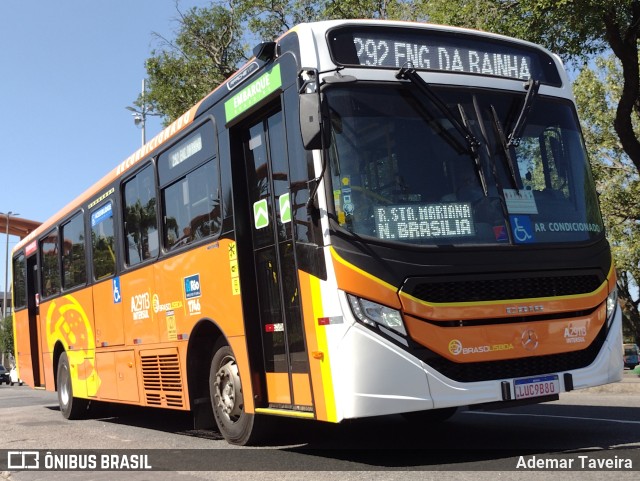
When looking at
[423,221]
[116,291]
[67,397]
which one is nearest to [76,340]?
[67,397]

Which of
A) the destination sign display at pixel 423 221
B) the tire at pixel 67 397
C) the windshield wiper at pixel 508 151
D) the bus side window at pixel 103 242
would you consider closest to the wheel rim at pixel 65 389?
the tire at pixel 67 397

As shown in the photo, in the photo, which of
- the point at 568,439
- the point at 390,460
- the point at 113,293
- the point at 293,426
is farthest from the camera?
the point at 113,293

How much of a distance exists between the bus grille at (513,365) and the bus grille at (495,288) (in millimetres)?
437

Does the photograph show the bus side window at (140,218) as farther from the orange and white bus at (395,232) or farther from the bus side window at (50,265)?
the bus side window at (50,265)

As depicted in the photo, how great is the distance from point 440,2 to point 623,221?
47.0 ft

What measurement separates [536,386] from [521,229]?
49.6 inches

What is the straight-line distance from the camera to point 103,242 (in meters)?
12.0

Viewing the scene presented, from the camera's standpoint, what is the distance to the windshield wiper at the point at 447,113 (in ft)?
21.9

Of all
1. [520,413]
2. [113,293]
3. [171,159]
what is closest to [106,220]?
[113,293]

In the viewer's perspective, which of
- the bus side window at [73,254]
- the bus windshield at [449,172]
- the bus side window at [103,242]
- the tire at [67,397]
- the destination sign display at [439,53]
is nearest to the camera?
the bus windshield at [449,172]

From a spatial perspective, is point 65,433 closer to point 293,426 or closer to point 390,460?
point 293,426

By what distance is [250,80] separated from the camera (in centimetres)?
772

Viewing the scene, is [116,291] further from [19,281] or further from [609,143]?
[609,143]

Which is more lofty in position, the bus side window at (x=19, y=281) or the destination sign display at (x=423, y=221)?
the bus side window at (x=19, y=281)
